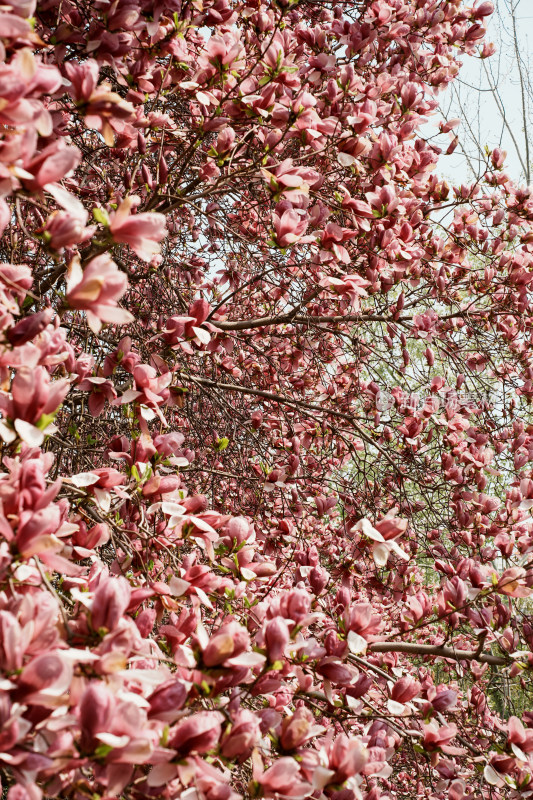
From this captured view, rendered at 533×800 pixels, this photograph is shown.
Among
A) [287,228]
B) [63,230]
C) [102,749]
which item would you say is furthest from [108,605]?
[287,228]

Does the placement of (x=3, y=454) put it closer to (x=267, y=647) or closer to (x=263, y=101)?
(x=267, y=647)

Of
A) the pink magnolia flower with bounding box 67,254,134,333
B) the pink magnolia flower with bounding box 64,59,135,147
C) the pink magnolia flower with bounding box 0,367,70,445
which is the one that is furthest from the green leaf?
the pink magnolia flower with bounding box 64,59,135,147

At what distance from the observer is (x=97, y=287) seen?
101 centimetres

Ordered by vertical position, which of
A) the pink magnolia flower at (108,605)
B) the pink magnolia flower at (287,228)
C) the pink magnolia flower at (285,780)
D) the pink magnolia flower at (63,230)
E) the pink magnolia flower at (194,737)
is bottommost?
the pink magnolia flower at (285,780)

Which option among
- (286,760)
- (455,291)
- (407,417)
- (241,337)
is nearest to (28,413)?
(286,760)

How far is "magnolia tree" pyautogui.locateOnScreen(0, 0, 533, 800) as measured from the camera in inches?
36.5

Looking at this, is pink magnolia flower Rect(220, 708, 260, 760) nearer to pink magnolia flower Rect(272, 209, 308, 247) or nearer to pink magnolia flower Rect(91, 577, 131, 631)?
pink magnolia flower Rect(91, 577, 131, 631)

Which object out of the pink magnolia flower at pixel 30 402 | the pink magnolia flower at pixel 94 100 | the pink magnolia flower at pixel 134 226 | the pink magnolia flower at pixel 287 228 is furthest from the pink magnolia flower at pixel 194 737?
the pink magnolia flower at pixel 287 228

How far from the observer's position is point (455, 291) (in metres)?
2.98

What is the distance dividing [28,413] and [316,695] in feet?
3.19

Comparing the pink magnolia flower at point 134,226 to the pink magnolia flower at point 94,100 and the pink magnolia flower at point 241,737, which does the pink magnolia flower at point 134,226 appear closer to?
the pink magnolia flower at point 94,100

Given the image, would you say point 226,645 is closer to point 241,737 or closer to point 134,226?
point 241,737

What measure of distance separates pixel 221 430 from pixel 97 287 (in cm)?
219

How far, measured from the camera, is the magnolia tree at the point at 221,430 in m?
0.93
